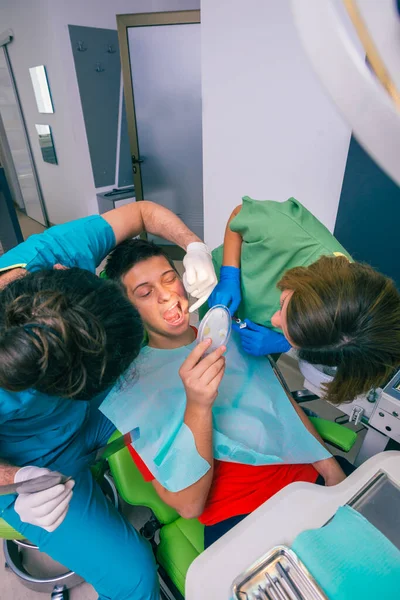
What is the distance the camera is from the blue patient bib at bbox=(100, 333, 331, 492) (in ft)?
3.45

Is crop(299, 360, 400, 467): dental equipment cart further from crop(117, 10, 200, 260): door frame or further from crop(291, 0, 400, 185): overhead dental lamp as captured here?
crop(117, 10, 200, 260): door frame

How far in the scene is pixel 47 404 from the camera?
3.61 feet

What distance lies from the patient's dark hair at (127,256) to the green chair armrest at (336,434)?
85cm

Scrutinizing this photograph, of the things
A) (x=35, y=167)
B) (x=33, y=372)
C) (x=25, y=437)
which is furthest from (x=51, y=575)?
(x=35, y=167)

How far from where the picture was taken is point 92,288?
860 millimetres

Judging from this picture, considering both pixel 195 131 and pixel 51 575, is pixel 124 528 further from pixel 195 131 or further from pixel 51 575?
pixel 195 131

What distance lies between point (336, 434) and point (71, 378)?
3.21 ft

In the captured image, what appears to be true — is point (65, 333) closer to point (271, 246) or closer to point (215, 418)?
point (215, 418)

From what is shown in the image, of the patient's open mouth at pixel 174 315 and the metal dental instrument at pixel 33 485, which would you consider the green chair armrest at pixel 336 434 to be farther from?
the metal dental instrument at pixel 33 485

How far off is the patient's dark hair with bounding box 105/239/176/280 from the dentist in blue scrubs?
6cm

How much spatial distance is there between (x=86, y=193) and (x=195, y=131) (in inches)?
60.3

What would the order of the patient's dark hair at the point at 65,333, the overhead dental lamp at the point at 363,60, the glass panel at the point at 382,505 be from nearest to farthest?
the overhead dental lamp at the point at 363,60 → the glass panel at the point at 382,505 → the patient's dark hair at the point at 65,333

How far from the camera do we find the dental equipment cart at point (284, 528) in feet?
1.87

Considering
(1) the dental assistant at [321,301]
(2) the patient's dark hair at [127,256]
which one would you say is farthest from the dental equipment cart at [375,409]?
(2) the patient's dark hair at [127,256]
